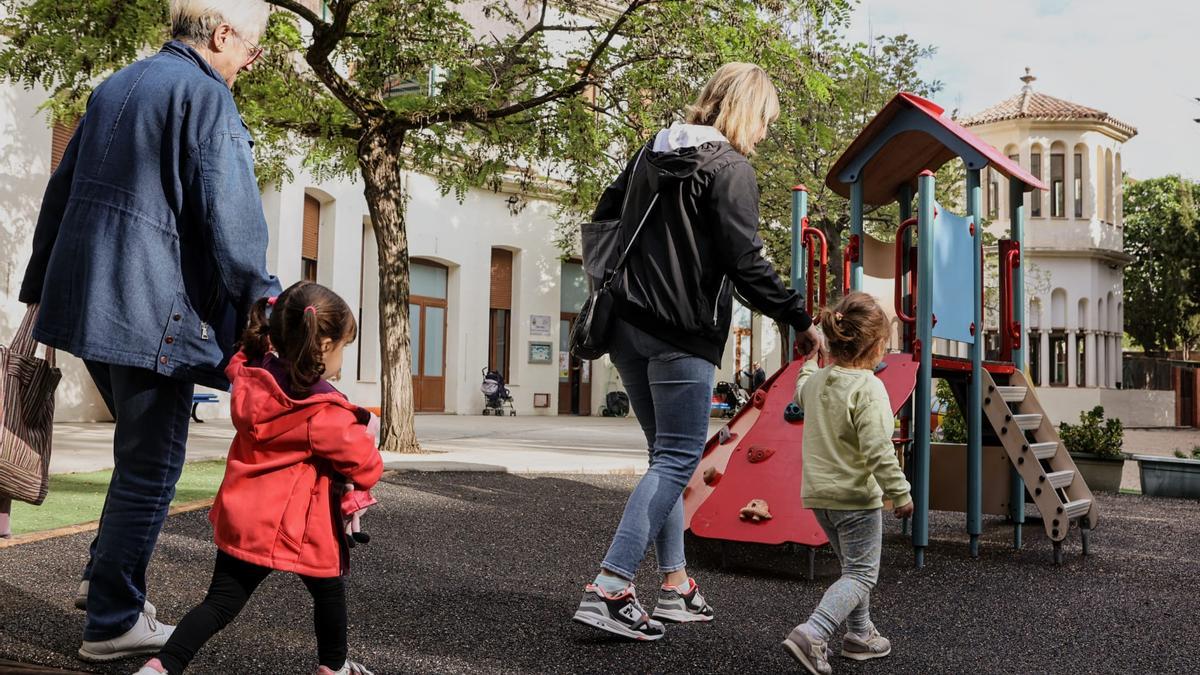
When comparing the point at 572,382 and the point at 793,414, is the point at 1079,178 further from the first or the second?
the point at 793,414

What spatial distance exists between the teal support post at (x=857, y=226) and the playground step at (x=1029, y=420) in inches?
48.7

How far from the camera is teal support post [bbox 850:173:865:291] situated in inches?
276

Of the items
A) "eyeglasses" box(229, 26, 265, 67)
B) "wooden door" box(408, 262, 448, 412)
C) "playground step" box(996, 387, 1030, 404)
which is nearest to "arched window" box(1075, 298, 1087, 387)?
"wooden door" box(408, 262, 448, 412)

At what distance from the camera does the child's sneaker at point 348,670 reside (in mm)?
2842

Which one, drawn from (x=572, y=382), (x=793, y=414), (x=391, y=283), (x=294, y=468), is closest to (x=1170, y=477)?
(x=793, y=414)

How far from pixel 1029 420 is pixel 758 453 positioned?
1934mm

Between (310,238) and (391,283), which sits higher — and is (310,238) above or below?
above

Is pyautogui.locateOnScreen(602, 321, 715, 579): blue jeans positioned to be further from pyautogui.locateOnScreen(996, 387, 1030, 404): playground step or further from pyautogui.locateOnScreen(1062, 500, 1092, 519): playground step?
pyautogui.locateOnScreen(996, 387, 1030, 404): playground step

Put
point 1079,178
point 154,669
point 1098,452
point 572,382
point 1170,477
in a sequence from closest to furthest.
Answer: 1. point 154,669
2. point 1098,452
3. point 1170,477
4. point 572,382
5. point 1079,178

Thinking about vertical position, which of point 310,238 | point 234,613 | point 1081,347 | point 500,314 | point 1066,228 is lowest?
point 234,613

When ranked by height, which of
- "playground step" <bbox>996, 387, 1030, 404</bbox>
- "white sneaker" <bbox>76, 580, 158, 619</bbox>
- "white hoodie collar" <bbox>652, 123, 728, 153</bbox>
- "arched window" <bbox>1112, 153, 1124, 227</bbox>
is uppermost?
"arched window" <bbox>1112, 153, 1124, 227</bbox>

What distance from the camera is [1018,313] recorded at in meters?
7.08

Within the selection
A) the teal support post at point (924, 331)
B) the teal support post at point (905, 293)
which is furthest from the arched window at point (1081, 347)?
the teal support post at point (924, 331)

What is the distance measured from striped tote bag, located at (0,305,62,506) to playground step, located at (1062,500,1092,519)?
496 centimetres
